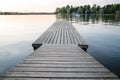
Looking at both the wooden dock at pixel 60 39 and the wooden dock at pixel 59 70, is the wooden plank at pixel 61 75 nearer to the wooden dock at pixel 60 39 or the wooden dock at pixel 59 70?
the wooden dock at pixel 59 70

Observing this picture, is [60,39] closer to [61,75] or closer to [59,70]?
[59,70]

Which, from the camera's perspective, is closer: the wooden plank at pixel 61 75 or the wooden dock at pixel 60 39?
the wooden plank at pixel 61 75

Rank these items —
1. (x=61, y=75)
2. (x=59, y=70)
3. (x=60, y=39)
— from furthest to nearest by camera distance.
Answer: (x=60, y=39) < (x=59, y=70) < (x=61, y=75)

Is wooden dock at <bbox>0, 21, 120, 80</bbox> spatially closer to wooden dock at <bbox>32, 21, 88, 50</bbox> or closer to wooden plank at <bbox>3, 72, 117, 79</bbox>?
wooden plank at <bbox>3, 72, 117, 79</bbox>

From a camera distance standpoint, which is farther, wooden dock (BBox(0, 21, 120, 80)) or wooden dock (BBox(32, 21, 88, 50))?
wooden dock (BBox(32, 21, 88, 50))

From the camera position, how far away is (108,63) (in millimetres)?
8461

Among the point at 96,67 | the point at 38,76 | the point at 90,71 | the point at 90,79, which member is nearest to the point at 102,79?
the point at 90,79

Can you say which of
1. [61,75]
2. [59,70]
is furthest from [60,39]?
[61,75]

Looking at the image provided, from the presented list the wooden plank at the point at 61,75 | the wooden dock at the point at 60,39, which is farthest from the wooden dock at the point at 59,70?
the wooden dock at the point at 60,39

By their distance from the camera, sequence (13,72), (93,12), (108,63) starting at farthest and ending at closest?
1. (93,12)
2. (108,63)
3. (13,72)

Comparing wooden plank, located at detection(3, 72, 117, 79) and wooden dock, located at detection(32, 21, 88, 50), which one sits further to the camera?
wooden dock, located at detection(32, 21, 88, 50)

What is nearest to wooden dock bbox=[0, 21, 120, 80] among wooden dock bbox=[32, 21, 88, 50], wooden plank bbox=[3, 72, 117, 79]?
wooden plank bbox=[3, 72, 117, 79]

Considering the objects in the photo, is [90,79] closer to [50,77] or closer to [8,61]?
[50,77]

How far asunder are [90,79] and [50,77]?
0.98 meters
